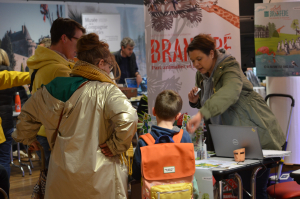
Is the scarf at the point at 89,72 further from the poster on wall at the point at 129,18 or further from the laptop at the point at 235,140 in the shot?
the poster on wall at the point at 129,18

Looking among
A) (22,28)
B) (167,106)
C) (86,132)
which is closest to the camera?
(86,132)

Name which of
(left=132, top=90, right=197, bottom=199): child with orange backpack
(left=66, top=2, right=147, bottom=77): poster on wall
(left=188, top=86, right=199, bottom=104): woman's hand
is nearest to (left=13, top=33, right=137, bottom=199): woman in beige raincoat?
(left=132, top=90, right=197, bottom=199): child with orange backpack

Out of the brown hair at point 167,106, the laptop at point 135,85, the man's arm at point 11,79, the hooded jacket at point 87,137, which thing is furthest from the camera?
the laptop at point 135,85

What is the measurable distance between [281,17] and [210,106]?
2.44m

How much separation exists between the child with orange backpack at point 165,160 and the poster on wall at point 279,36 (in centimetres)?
250

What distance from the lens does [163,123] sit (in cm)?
210

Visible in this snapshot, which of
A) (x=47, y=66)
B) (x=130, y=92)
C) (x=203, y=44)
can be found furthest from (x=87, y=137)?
(x=130, y=92)

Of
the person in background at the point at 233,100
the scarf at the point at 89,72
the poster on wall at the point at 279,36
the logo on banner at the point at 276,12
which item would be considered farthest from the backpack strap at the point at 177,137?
the logo on banner at the point at 276,12

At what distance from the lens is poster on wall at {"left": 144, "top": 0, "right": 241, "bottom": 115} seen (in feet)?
10.9

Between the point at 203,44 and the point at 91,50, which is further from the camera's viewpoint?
the point at 203,44

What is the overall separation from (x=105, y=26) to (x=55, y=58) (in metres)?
6.60

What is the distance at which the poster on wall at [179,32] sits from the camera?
3.34m

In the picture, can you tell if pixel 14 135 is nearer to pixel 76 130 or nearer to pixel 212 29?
pixel 76 130

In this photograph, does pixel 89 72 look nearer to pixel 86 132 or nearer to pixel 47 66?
pixel 86 132
